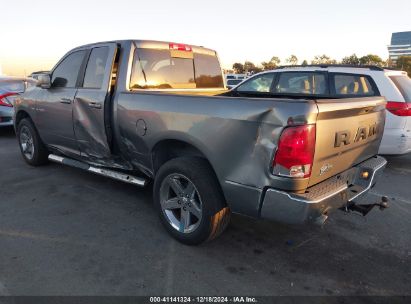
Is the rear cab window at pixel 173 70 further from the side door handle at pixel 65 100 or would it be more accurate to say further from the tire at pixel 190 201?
the tire at pixel 190 201

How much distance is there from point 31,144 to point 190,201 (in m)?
3.76

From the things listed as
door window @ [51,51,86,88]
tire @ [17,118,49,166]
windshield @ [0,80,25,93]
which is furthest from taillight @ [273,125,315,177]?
windshield @ [0,80,25,93]

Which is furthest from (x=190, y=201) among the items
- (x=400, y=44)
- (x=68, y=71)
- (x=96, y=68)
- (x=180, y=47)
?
(x=400, y=44)

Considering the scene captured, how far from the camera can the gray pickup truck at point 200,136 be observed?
2670 millimetres

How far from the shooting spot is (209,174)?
3191 millimetres

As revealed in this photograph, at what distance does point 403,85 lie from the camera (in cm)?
596

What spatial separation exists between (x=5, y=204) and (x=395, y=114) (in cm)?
579

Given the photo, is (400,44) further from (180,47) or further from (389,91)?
(180,47)

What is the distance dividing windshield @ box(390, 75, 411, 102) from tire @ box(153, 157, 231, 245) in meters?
4.20

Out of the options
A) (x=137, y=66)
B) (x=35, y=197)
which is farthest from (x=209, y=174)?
(x=35, y=197)

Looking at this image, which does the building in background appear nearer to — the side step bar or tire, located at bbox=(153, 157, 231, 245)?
the side step bar

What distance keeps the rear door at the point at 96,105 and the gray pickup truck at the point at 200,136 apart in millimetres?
14

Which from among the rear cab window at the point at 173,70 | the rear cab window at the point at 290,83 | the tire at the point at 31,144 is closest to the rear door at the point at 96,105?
the rear cab window at the point at 173,70

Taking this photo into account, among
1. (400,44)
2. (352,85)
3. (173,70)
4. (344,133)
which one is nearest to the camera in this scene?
(344,133)
